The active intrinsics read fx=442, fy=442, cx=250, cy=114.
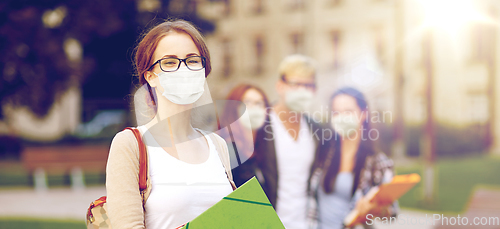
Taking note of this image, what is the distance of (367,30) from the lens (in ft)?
39.5

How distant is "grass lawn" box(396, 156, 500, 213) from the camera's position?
6258 mm

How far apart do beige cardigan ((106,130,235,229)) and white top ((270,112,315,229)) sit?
161 centimetres

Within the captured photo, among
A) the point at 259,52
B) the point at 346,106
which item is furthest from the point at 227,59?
the point at 346,106

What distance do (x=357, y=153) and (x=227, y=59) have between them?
9.32m

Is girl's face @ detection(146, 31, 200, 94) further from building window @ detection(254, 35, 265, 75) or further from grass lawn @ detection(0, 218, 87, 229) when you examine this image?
building window @ detection(254, 35, 265, 75)

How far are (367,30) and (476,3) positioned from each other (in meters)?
3.00

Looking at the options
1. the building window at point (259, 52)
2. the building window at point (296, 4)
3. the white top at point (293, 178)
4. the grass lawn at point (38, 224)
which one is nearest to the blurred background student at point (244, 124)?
the white top at point (293, 178)

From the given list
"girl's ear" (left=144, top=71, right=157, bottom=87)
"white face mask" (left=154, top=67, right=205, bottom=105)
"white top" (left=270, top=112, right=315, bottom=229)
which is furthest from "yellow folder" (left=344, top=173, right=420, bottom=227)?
"girl's ear" (left=144, top=71, right=157, bottom=87)

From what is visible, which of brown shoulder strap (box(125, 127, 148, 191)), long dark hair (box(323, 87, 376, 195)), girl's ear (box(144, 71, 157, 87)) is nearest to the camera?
brown shoulder strap (box(125, 127, 148, 191))

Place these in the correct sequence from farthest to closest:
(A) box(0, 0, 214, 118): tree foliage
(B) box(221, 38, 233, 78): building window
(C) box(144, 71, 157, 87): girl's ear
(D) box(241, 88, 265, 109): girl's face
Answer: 1. (B) box(221, 38, 233, 78): building window
2. (A) box(0, 0, 214, 118): tree foliage
3. (D) box(241, 88, 265, 109): girl's face
4. (C) box(144, 71, 157, 87): girl's ear

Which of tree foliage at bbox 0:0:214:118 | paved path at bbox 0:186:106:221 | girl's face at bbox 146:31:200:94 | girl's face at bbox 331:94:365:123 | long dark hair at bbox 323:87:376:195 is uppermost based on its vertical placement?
tree foliage at bbox 0:0:214:118

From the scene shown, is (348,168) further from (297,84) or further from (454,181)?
(454,181)

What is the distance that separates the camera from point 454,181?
8.62 meters

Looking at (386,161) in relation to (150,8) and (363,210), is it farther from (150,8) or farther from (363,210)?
(150,8)
